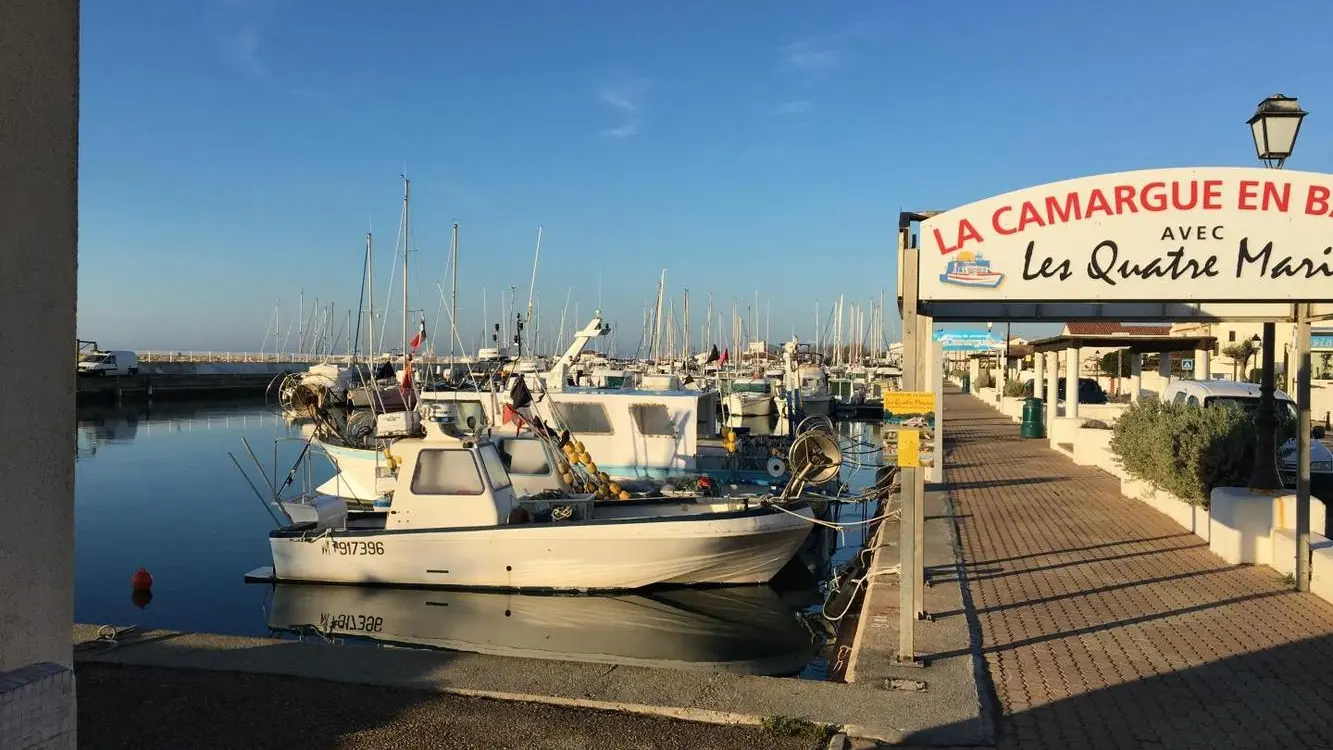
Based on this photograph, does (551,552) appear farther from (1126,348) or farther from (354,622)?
(1126,348)

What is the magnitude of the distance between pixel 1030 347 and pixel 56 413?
1120 inches

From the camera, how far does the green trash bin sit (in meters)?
27.5

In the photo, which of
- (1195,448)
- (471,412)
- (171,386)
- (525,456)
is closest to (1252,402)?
(1195,448)

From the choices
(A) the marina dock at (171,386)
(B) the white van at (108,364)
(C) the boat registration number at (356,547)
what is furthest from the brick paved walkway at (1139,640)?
(B) the white van at (108,364)

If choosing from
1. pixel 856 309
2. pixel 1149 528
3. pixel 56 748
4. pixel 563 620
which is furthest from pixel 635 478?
pixel 856 309

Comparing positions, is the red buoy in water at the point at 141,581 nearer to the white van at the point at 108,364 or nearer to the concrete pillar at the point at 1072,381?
the concrete pillar at the point at 1072,381

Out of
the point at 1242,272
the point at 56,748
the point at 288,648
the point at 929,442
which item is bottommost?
the point at 288,648

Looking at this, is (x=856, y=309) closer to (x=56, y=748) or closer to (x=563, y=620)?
(x=563, y=620)

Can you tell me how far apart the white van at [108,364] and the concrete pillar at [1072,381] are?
57.7 meters

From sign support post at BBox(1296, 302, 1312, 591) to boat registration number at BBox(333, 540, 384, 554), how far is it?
10.1 metres

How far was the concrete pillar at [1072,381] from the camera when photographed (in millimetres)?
22812

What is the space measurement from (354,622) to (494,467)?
2.57 m

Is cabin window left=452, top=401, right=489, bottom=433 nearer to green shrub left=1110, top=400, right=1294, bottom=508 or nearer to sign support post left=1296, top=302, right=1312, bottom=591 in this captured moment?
green shrub left=1110, top=400, right=1294, bottom=508

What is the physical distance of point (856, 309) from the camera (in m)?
80.3
